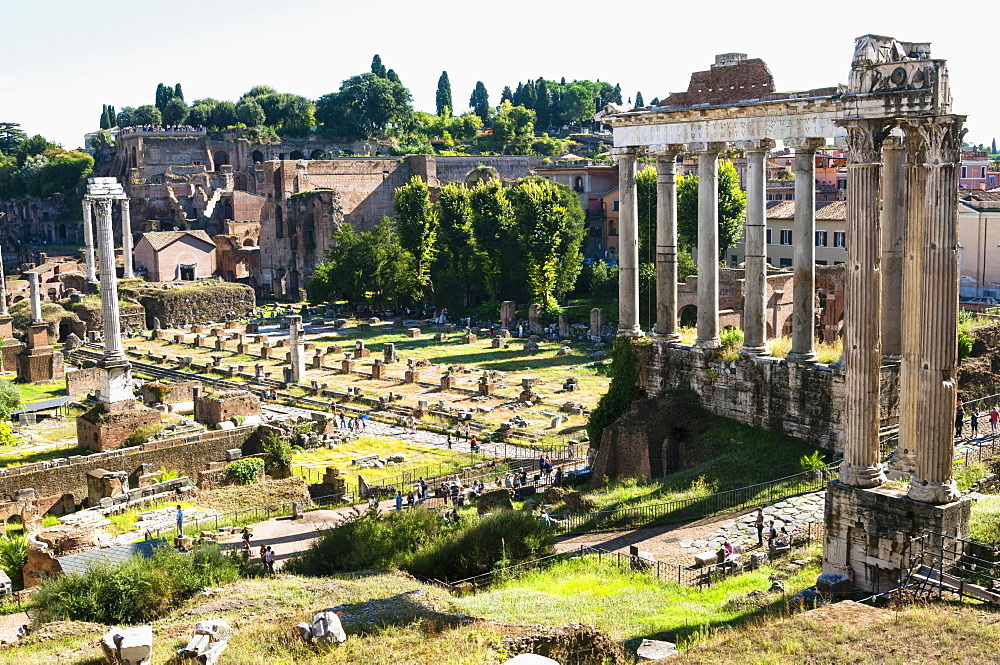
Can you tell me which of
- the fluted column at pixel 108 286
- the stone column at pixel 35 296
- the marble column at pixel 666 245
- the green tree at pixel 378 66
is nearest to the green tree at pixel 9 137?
the green tree at pixel 378 66

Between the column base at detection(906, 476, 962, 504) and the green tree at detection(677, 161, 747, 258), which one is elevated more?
the green tree at detection(677, 161, 747, 258)

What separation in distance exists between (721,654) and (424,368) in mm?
36519

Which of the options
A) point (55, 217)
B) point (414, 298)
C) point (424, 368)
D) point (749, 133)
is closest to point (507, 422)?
point (424, 368)

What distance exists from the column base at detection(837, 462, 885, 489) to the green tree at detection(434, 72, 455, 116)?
10757 cm

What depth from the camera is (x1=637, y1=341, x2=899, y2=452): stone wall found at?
20.4 m

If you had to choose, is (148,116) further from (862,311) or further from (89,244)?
(862,311)

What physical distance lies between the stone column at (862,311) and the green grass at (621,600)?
1918 millimetres

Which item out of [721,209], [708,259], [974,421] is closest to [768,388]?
[708,259]

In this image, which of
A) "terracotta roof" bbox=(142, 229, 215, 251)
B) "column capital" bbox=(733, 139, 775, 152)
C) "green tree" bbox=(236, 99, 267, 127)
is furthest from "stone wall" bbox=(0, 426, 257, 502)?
"green tree" bbox=(236, 99, 267, 127)

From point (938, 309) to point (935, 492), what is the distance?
225 centimetres

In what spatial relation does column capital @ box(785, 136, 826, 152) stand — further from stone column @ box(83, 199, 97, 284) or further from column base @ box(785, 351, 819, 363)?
stone column @ box(83, 199, 97, 284)

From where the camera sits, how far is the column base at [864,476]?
13992 millimetres

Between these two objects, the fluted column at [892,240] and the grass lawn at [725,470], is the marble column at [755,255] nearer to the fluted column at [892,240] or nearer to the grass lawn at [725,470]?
the grass lawn at [725,470]

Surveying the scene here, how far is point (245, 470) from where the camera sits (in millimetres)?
28719
